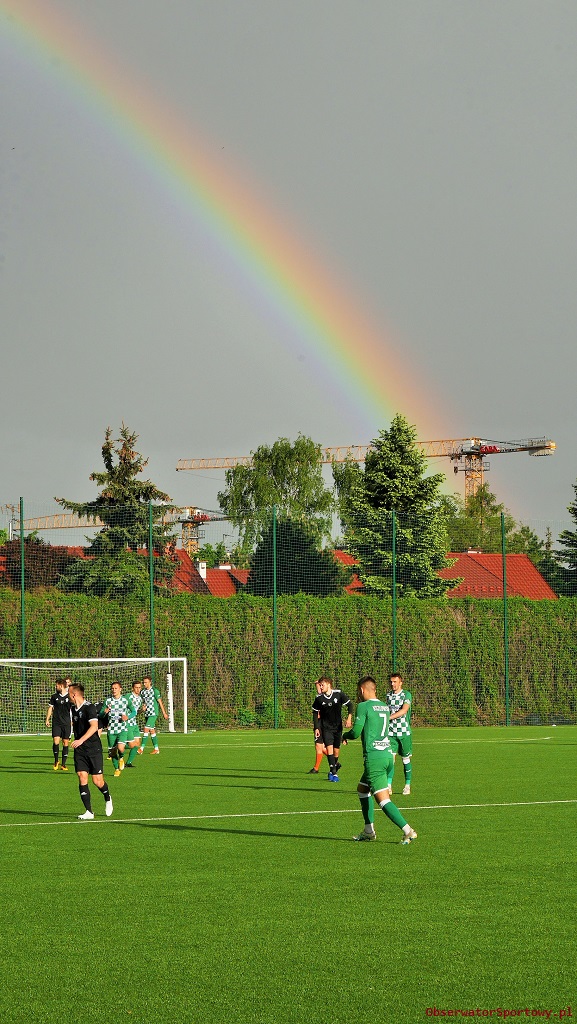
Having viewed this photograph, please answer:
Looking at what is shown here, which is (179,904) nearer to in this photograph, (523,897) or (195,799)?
(523,897)

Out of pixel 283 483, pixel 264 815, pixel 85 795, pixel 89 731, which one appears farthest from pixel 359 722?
pixel 283 483

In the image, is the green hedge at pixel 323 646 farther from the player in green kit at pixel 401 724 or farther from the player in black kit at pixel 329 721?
the player in green kit at pixel 401 724

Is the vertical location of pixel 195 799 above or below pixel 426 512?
below

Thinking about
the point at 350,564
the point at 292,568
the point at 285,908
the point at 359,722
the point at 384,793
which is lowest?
the point at 285,908

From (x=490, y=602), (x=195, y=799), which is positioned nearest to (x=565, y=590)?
(x=490, y=602)

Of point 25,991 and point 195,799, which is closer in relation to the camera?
point 25,991

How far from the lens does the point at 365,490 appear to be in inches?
2179

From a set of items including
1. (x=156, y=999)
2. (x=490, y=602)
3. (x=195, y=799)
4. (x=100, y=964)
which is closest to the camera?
(x=156, y=999)

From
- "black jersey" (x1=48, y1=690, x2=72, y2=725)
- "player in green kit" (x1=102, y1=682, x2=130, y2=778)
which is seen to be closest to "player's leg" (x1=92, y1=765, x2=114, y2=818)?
"player in green kit" (x1=102, y1=682, x2=130, y2=778)

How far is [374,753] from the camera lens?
12461 millimetres

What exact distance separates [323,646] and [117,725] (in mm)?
19720

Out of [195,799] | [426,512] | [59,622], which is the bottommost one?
[195,799]

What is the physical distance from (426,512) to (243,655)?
53.8 feet

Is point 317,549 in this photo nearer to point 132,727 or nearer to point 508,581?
point 508,581
